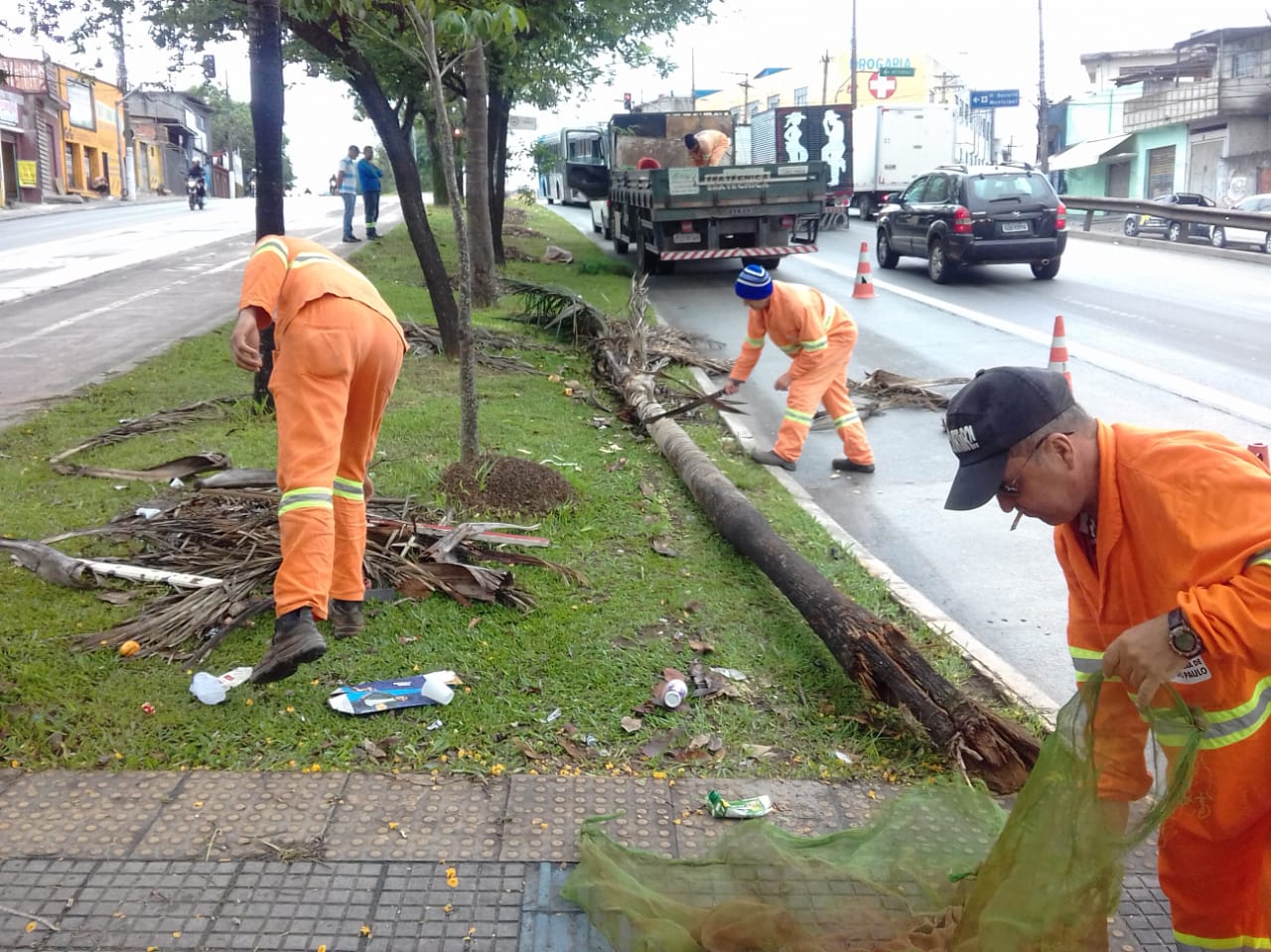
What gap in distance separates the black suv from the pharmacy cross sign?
2094 inches

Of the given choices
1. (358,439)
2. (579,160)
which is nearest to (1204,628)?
(358,439)

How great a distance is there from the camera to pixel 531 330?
39.3ft

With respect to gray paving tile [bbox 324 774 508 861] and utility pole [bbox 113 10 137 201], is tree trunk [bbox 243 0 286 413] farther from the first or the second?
utility pole [bbox 113 10 137 201]

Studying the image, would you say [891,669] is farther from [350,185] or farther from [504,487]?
[350,185]

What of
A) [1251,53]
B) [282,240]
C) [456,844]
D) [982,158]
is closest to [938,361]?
[282,240]

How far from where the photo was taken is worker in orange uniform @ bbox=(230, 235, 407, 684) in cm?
379

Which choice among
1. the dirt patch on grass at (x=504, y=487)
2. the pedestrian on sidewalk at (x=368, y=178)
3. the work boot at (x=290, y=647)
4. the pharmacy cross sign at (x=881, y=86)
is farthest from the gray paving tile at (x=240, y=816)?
the pharmacy cross sign at (x=881, y=86)

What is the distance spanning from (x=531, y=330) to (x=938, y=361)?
14.1 ft

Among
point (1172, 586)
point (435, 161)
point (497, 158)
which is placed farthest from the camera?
point (435, 161)

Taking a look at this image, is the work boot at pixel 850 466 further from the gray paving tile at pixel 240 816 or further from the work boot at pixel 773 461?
the gray paving tile at pixel 240 816

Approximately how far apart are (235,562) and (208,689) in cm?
113

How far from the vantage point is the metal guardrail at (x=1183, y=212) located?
20391 millimetres

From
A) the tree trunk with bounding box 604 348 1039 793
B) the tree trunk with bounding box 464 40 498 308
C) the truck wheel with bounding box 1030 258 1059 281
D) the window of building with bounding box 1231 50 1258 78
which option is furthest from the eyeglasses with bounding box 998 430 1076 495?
the window of building with bounding box 1231 50 1258 78

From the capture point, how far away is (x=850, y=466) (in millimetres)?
7742
